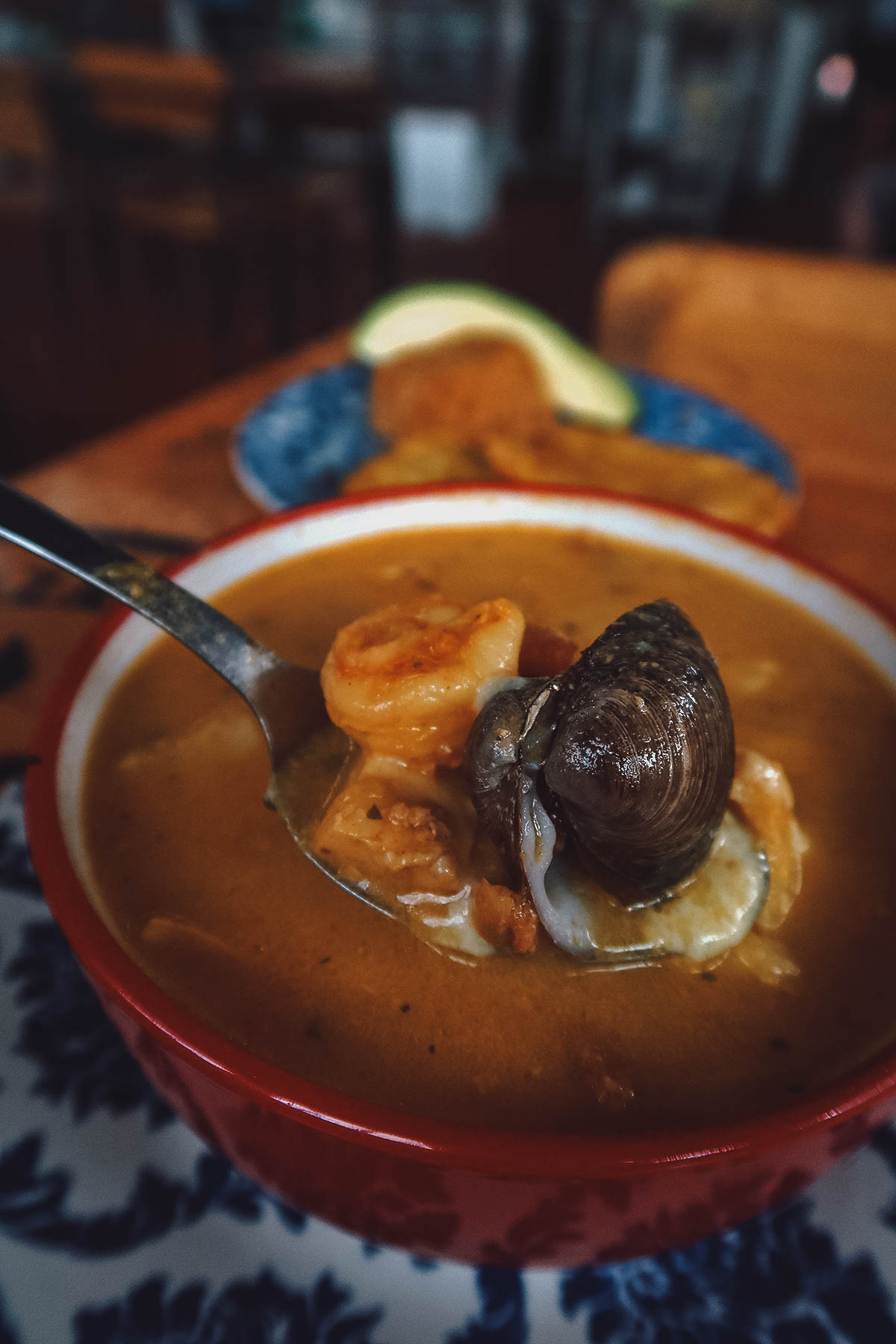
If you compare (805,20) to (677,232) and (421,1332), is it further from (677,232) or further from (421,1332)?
(421,1332)

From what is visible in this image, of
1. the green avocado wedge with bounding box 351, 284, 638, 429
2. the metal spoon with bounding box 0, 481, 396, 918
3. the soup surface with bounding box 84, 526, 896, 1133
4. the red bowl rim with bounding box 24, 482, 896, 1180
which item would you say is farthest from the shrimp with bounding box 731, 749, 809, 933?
the green avocado wedge with bounding box 351, 284, 638, 429

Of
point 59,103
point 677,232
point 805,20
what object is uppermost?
point 805,20

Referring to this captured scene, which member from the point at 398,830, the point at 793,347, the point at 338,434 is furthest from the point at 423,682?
the point at 793,347

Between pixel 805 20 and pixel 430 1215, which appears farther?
pixel 805 20

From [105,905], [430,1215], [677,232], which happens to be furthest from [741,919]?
[677,232]

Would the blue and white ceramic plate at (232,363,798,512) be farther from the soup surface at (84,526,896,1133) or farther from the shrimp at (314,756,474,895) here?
the shrimp at (314,756,474,895)
